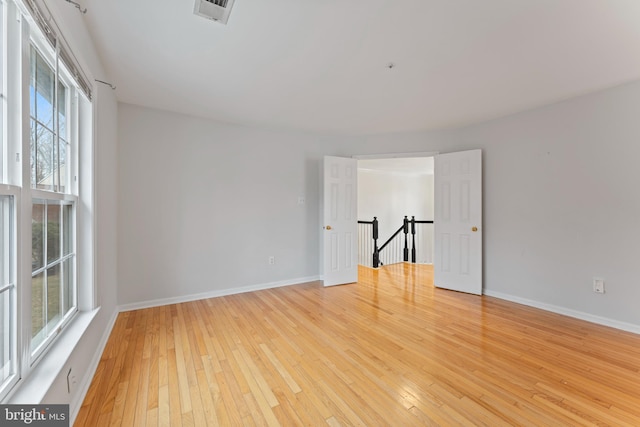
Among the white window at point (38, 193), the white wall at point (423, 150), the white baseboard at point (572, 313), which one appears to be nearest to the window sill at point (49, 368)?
the white window at point (38, 193)

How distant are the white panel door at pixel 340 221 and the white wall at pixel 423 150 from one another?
1.24 feet

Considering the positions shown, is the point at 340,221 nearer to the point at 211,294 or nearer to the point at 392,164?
the point at 211,294

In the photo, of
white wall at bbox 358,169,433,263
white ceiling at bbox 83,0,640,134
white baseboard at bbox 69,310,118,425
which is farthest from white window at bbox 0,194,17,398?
white wall at bbox 358,169,433,263

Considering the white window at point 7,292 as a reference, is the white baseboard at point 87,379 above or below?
below

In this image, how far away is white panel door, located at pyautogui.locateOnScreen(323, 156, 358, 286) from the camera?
13.5ft

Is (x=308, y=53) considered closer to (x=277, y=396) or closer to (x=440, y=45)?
(x=440, y=45)

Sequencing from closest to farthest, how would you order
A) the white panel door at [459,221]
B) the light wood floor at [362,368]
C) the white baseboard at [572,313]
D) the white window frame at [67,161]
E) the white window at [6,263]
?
the white window at [6,263] → the white window frame at [67,161] → the light wood floor at [362,368] → the white baseboard at [572,313] → the white panel door at [459,221]

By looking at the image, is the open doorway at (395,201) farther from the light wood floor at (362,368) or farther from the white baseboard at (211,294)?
the light wood floor at (362,368)

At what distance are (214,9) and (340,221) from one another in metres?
3.10

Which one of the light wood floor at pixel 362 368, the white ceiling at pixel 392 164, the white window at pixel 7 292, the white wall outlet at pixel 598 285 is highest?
the white ceiling at pixel 392 164

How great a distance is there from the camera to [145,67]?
2.29 meters

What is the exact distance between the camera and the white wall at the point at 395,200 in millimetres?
7719

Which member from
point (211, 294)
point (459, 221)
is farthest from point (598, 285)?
point (211, 294)

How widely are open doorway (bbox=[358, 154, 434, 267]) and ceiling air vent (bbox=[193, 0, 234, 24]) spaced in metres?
5.31
